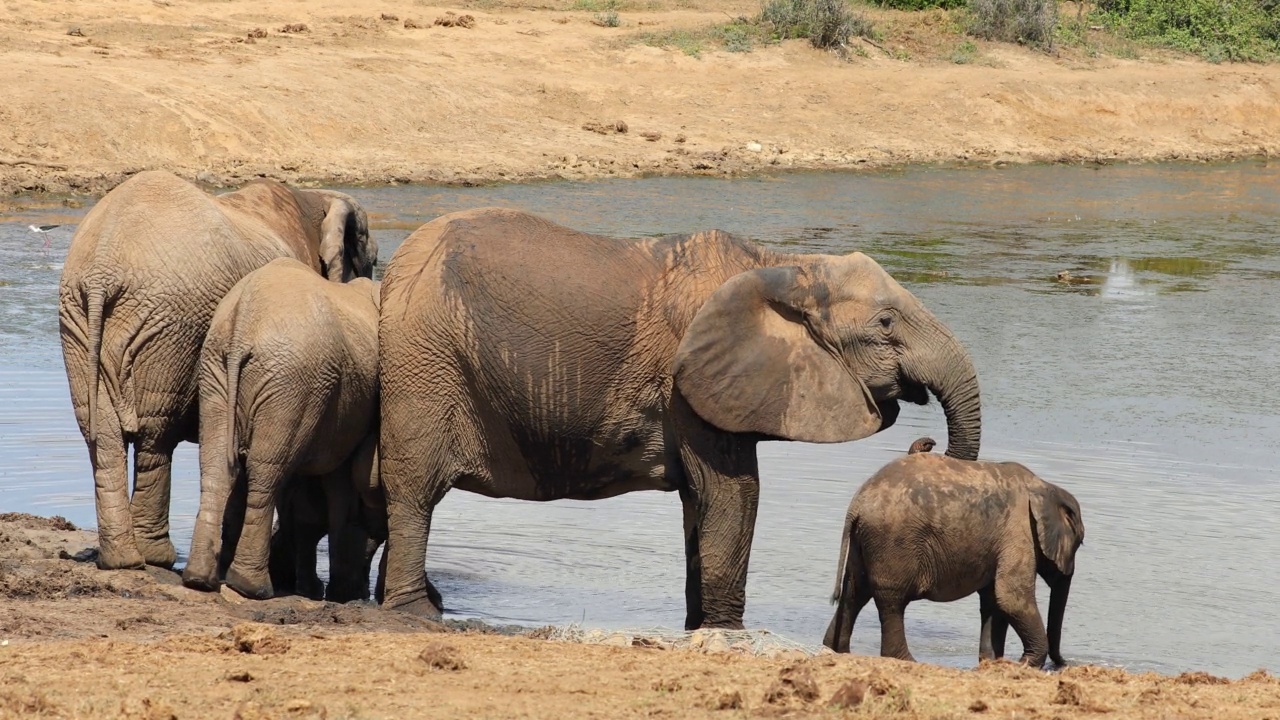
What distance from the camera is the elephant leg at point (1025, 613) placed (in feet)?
24.7

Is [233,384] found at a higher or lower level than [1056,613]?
higher

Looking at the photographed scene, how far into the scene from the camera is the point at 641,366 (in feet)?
24.2

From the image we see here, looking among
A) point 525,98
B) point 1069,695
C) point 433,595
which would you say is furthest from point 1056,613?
point 525,98

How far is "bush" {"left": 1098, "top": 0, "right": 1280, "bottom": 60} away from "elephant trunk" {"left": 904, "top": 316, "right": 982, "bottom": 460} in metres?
27.6

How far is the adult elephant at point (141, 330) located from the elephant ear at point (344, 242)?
45.2 inches

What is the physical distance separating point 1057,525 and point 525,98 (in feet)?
58.5

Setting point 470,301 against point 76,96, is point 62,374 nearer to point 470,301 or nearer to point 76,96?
point 470,301

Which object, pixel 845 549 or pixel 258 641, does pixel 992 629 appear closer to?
pixel 845 549

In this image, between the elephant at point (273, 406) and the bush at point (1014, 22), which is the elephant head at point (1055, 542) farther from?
the bush at point (1014, 22)

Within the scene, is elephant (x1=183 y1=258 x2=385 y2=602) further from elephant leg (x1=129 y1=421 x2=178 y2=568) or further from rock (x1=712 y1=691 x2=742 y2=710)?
rock (x1=712 y1=691 x2=742 y2=710)

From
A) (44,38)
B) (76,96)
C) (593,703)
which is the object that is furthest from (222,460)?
(44,38)

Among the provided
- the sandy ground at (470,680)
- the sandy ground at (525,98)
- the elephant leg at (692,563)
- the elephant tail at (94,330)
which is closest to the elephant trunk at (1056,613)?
the sandy ground at (470,680)

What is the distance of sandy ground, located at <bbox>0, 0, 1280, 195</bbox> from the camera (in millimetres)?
21078

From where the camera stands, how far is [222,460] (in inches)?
291
